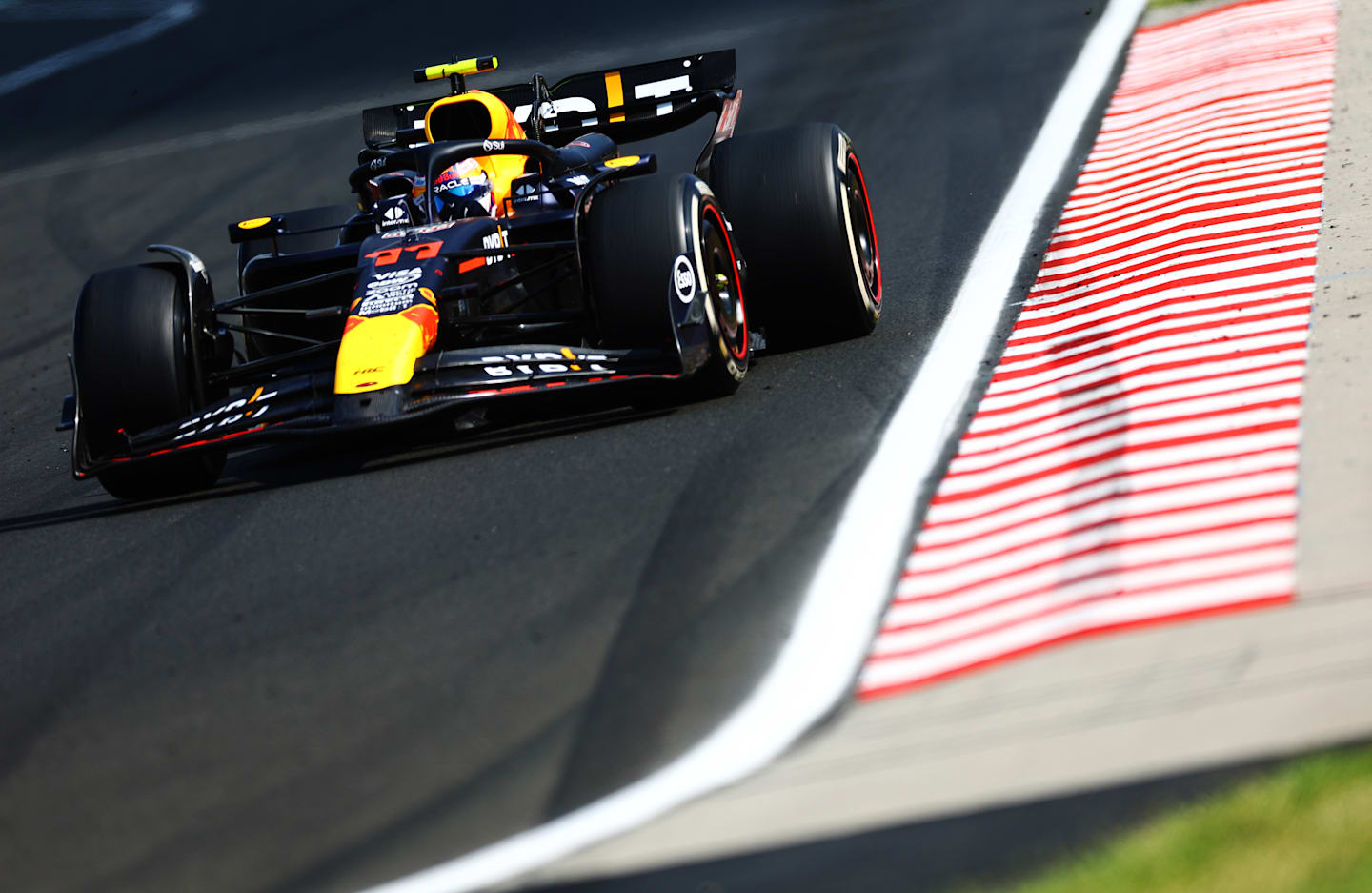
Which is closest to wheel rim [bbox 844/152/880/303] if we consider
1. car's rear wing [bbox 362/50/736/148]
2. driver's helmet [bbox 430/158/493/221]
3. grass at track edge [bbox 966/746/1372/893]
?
car's rear wing [bbox 362/50/736/148]

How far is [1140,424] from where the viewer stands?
16.9 feet

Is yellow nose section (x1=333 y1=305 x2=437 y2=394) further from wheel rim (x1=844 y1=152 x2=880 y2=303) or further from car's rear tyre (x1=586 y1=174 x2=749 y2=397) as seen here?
wheel rim (x1=844 y1=152 x2=880 y2=303)

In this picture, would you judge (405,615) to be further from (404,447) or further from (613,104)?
(613,104)

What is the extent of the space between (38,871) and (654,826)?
1372 millimetres

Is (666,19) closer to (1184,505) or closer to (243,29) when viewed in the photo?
(243,29)

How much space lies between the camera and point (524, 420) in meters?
6.92

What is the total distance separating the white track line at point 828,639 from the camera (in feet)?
11.0

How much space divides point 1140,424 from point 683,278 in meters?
1.88

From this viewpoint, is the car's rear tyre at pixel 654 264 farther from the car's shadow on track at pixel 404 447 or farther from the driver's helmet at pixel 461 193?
the driver's helmet at pixel 461 193

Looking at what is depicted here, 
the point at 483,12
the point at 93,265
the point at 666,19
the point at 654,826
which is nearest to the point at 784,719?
the point at 654,826

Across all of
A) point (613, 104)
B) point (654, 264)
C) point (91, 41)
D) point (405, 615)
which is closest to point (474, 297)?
point (654, 264)

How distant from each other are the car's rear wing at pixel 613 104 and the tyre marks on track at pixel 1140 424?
201 cm

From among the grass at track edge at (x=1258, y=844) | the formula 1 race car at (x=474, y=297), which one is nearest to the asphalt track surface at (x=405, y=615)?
the formula 1 race car at (x=474, y=297)

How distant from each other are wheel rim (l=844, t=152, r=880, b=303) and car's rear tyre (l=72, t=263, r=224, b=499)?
2.75 meters
